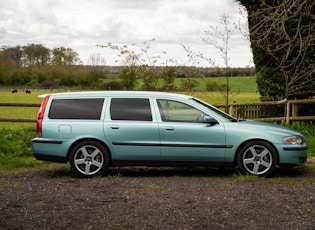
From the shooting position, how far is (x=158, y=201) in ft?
25.3

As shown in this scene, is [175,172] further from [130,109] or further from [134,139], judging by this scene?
[130,109]

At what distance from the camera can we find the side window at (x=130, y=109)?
33.4ft

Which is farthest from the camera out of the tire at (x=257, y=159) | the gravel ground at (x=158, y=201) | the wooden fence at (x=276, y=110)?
the wooden fence at (x=276, y=110)

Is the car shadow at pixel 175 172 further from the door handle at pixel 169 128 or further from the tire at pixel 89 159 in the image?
the door handle at pixel 169 128

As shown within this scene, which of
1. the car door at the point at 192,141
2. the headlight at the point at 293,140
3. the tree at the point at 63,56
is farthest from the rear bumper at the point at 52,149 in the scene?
the tree at the point at 63,56

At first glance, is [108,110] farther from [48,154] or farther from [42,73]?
[42,73]

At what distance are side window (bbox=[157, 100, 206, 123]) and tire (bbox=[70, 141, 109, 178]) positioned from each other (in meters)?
1.28

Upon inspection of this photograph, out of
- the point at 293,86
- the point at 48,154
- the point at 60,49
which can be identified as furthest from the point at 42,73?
the point at 48,154

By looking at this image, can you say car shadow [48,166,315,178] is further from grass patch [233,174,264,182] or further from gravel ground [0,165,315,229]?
grass patch [233,174,264,182]

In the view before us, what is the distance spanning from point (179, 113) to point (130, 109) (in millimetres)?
892

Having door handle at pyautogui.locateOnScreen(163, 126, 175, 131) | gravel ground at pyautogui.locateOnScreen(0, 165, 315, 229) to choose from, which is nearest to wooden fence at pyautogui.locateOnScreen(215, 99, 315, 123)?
gravel ground at pyautogui.locateOnScreen(0, 165, 315, 229)

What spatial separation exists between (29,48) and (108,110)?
83305 mm

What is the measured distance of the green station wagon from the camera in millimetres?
9969

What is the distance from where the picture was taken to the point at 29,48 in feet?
297
